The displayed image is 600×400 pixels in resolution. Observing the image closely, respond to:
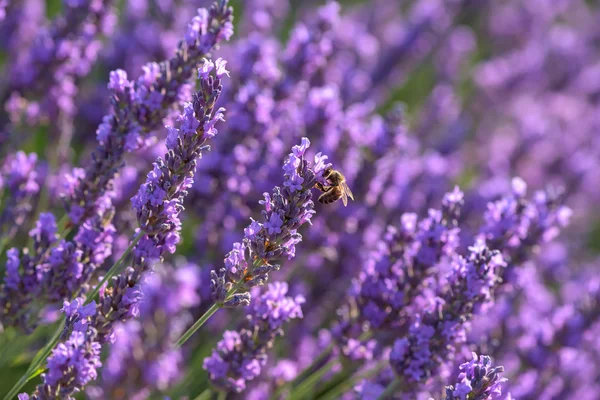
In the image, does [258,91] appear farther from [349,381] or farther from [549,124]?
[549,124]

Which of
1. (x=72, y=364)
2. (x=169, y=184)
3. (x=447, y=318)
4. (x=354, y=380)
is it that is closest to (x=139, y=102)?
(x=169, y=184)

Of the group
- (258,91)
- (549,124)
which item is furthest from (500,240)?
(549,124)

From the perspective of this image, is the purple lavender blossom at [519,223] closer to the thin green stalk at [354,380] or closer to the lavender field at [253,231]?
the lavender field at [253,231]

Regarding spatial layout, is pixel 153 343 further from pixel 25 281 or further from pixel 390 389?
pixel 390 389

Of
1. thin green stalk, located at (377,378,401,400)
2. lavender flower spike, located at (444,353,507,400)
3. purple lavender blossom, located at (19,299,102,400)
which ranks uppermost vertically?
purple lavender blossom, located at (19,299,102,400)

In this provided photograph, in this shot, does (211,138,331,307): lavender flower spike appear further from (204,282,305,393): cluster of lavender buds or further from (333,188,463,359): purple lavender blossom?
(333,188,463,359): purple lavender blossom

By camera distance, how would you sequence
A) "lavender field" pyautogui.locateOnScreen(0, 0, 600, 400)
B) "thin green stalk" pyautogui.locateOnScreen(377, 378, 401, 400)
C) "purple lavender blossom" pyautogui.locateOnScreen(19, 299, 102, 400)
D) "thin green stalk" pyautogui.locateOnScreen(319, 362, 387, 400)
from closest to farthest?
"purple lavender blossom" pyautogui.locateOnScreen(19, 299, 102, 400) → "lavender field" pyautogui.locateOnScreen(0, 0, 600, 400) → "thin green stalk" pyautogui.locateOnScreen(377, 378, 401, 400) → "thin green stalk" pyautogui.locateOnScreen(319, 362, 387, 400)

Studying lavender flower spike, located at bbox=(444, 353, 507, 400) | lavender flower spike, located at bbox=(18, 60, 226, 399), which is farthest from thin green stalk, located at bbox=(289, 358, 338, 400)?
lavender flower spike, located at bbox=(18, 60, 226, 399)

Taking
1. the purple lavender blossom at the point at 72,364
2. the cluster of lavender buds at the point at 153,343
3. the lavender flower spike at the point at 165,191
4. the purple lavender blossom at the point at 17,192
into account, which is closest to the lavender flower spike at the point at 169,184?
the lavender flower spike at the point at 165,191
